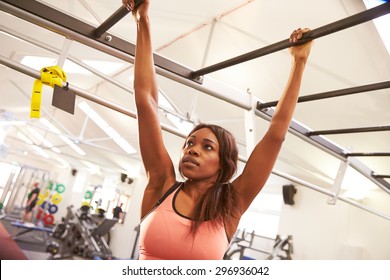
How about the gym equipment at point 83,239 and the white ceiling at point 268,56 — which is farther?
the gym equipment at point 83,239

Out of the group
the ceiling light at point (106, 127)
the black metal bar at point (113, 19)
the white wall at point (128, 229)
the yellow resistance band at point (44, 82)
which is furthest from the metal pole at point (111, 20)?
the white wall at point (128, 229)

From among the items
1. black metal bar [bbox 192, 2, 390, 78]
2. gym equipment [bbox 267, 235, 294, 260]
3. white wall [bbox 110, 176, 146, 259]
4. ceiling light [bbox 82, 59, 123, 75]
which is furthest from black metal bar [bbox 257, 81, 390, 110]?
white wall [bbox 110, 176, 146, 259]

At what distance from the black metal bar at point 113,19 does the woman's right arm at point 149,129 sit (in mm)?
29

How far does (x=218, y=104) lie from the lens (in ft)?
17.0

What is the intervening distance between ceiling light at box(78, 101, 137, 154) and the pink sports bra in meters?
7.82

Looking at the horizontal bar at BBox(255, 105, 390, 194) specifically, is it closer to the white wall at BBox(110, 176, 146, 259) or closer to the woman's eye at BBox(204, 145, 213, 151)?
the woman's eye at BBox(204, 145, 213, 151)

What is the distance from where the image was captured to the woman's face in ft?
3.07

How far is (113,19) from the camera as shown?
3.68ft

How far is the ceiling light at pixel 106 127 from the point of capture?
8.48m

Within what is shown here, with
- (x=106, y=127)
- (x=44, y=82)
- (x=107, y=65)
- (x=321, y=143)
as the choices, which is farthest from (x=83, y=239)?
(x=44, y=82)

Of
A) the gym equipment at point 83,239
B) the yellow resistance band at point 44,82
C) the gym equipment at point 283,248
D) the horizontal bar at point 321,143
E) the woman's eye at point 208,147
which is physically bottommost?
the gym equipment at point 83,239

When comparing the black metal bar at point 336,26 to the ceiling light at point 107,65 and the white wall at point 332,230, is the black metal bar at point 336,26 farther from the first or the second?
the white wall at point 332,230

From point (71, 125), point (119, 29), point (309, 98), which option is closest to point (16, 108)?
point (71, 125)
